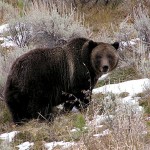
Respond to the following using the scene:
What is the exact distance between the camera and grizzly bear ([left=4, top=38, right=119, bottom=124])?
7266 millimetres

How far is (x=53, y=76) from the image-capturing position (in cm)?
742

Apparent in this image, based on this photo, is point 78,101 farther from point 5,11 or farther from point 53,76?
point 5,11

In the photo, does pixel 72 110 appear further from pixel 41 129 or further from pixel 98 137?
pixel 98 137

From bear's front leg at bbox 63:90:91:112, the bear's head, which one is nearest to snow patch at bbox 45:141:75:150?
bear's front leg at bbox 63:90:91:112

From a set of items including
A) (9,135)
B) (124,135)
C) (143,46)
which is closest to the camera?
(124,135)

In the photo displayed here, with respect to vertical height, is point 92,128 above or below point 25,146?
above

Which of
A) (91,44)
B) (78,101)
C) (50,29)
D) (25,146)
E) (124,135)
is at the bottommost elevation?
(25,146)

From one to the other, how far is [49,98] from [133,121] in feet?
8.81

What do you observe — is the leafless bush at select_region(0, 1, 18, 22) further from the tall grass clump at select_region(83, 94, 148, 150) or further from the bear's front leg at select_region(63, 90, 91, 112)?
the tall grass clump at select_region(83, 94, 148, 150)

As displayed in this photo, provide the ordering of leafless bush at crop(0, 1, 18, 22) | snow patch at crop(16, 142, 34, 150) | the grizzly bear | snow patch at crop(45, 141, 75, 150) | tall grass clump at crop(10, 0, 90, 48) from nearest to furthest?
snow patch at crop(45, 141, 75, 150) < snow patch at crop(16, 142, 34, 150) < the grizzly bear < tall grass clump at crop(10, 0, 90, 48) < leafless bush at crop(0, 1, 18, 22)

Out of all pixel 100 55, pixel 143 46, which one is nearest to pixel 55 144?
pixel 100 55

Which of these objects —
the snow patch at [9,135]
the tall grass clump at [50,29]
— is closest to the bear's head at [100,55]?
the snow patch at [9,135]

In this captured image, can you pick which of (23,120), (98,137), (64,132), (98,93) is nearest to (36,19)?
(98,93)

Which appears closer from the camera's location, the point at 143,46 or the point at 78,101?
the point at 78,101
